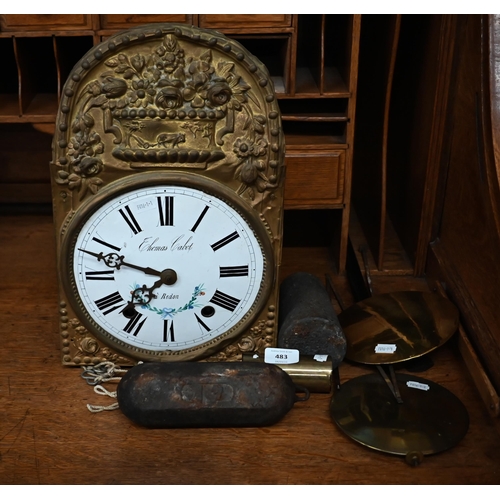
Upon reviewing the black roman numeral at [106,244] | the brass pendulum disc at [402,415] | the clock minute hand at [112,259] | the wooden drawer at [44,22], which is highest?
the wooden drawer at [44,22]

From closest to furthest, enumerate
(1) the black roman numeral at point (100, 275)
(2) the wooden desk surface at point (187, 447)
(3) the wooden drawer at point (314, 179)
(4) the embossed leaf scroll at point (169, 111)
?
1. (2) the wooden desk surface at point (187, 447)
2. (4) the embossed leaf scroll at point (169, 111)
3. (1) the black roman numeral at point (100, 275)
4. (3) the wooden drawer at point (314, 179)

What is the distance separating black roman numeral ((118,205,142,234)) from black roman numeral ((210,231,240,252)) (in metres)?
0.16

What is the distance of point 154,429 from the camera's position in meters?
1.50

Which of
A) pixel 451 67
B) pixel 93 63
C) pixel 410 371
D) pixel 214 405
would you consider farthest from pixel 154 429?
pixel 451 67

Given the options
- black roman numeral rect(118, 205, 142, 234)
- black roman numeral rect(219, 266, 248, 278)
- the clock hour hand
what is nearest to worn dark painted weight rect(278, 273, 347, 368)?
black roman numeral rect(219, 266, 248, 278)

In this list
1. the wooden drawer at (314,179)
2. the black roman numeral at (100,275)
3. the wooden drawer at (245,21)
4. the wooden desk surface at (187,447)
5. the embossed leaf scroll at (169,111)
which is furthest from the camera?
the wooden drawer at (314,179)

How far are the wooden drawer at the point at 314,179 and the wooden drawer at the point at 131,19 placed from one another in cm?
42

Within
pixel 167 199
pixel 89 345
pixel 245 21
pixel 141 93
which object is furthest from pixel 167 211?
pixel 245 21

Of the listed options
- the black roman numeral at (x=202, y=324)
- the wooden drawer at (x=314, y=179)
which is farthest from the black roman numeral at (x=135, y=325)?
the wooden drawer at (x=314, y=179)

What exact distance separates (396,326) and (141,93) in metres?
0.76

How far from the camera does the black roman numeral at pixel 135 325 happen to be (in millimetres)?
1621

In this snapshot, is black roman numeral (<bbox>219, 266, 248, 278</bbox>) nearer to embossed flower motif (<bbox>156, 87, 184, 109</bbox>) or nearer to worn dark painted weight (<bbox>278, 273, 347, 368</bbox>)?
worn dark painted weight (<bbox>278, 273, 347, 368</bbox>)

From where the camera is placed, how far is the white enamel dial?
5.10 ft

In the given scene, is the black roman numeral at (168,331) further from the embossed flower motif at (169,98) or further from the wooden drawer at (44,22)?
the wooden drawer at (44,22)
